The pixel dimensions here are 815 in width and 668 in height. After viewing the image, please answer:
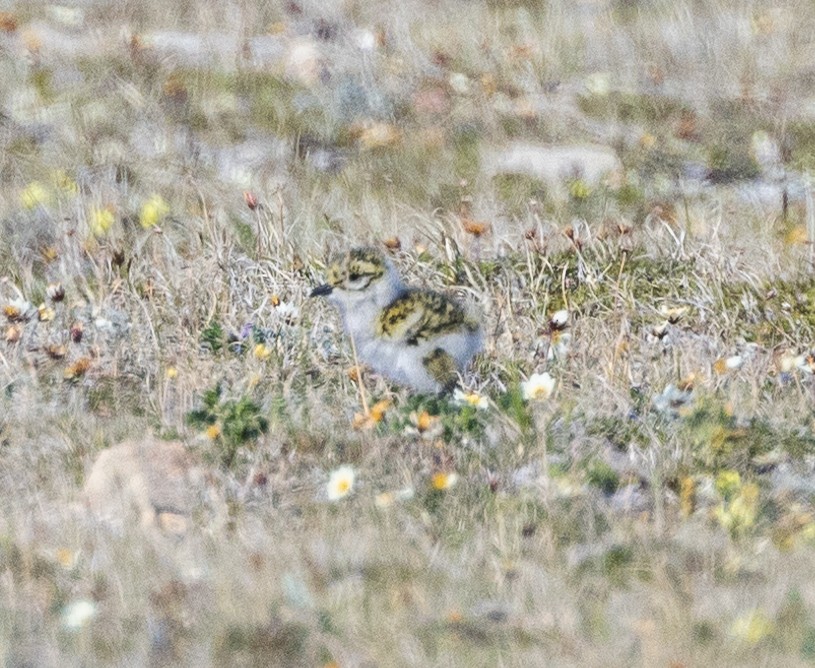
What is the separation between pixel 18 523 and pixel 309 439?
131 cm

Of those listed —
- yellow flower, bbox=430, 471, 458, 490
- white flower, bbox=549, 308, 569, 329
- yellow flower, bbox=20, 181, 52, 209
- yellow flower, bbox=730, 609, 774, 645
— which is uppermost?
yellow flower, bbox=730, 609, 774, 645

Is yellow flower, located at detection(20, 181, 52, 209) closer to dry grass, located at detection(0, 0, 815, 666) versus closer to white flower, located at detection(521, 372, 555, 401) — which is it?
dry grass, located at detection(0, 0, 815, 666)

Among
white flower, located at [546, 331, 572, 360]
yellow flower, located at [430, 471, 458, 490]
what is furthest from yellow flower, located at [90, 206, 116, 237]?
yellow flower, located at [430, 471, 458, 490]

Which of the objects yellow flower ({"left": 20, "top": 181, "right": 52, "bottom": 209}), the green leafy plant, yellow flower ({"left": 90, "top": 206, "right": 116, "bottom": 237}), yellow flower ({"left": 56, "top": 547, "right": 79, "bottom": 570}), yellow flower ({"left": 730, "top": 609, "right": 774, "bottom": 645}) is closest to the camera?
yellow flower ({"left": 730, "top": 609, "right": 774, "bottom": 645})

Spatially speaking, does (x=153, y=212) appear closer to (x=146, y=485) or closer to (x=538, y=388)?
(x=538, y=388)

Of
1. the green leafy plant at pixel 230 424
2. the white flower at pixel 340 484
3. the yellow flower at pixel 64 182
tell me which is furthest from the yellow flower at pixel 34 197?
the white flower at pixel 340 484

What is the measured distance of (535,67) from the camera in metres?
12.2

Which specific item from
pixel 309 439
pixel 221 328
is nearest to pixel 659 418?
pixel 309 439

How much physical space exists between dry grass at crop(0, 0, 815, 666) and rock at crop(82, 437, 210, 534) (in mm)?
32

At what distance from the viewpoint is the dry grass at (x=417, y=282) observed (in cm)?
444

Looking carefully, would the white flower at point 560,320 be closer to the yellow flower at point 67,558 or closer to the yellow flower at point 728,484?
the yellow flower at point 728,484

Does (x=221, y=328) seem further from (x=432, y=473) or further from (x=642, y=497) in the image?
(x=642, y=497)

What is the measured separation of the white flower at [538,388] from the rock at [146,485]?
4.66ft

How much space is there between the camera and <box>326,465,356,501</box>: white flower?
214 inches
